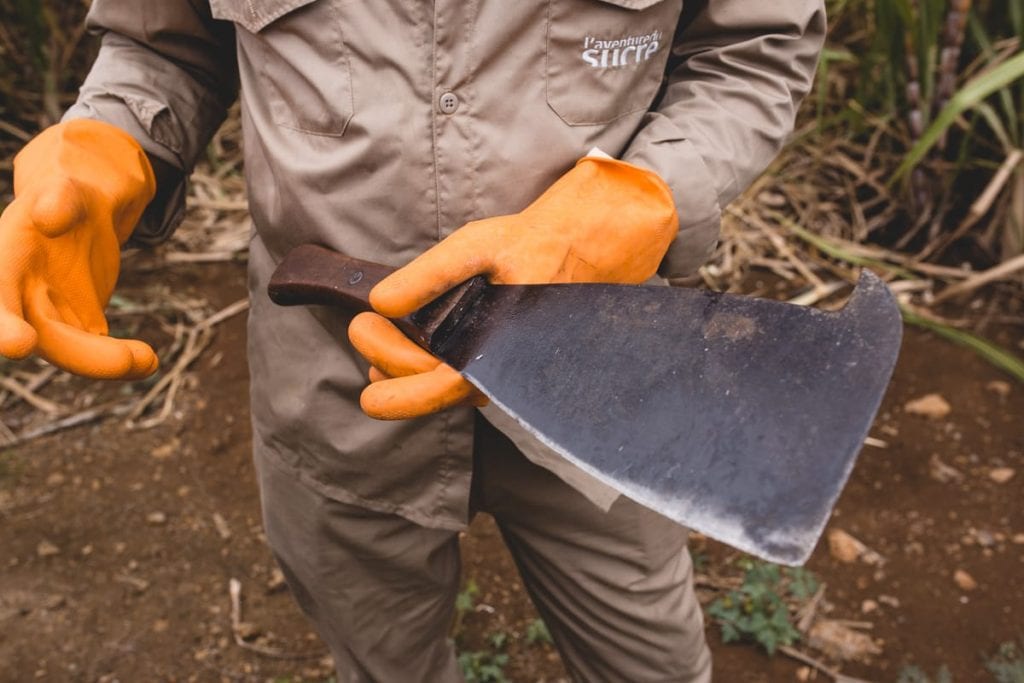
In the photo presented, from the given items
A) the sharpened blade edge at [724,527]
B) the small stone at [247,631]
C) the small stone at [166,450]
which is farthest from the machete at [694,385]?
the small stone at [166,450]

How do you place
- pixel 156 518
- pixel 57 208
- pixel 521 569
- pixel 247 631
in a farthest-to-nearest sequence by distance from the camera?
1. pixel 156 518
2. pixel 247 631
3. pixel 521 569
4. pixel 57 208

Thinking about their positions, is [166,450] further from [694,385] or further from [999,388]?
[999,388]

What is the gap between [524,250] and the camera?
3.03ft

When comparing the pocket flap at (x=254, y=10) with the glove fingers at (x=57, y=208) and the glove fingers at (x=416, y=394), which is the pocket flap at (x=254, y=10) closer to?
the glove fingers at (x=57, y=208)

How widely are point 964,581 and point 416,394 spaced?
1.54 metres

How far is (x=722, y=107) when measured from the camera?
1.07 meters

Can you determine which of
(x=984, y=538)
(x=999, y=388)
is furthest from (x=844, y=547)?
(x=999, y=388)

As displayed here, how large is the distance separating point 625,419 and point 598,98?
0.40 metres

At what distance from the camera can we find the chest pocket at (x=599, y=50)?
38.7 inches

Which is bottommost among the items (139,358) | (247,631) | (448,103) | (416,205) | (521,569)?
(247,631)

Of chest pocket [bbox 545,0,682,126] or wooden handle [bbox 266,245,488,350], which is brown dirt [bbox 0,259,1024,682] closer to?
wooden handle [bbox 266,245,488,350]

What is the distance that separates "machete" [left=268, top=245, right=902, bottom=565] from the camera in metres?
0.74

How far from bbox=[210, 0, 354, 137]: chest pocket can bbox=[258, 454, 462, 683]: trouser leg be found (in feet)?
1.61

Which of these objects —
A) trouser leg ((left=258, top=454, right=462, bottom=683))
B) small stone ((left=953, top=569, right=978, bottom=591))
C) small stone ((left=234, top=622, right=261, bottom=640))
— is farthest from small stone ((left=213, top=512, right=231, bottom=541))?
small stone ((left=953, top=569, right=978, bottom=591))
